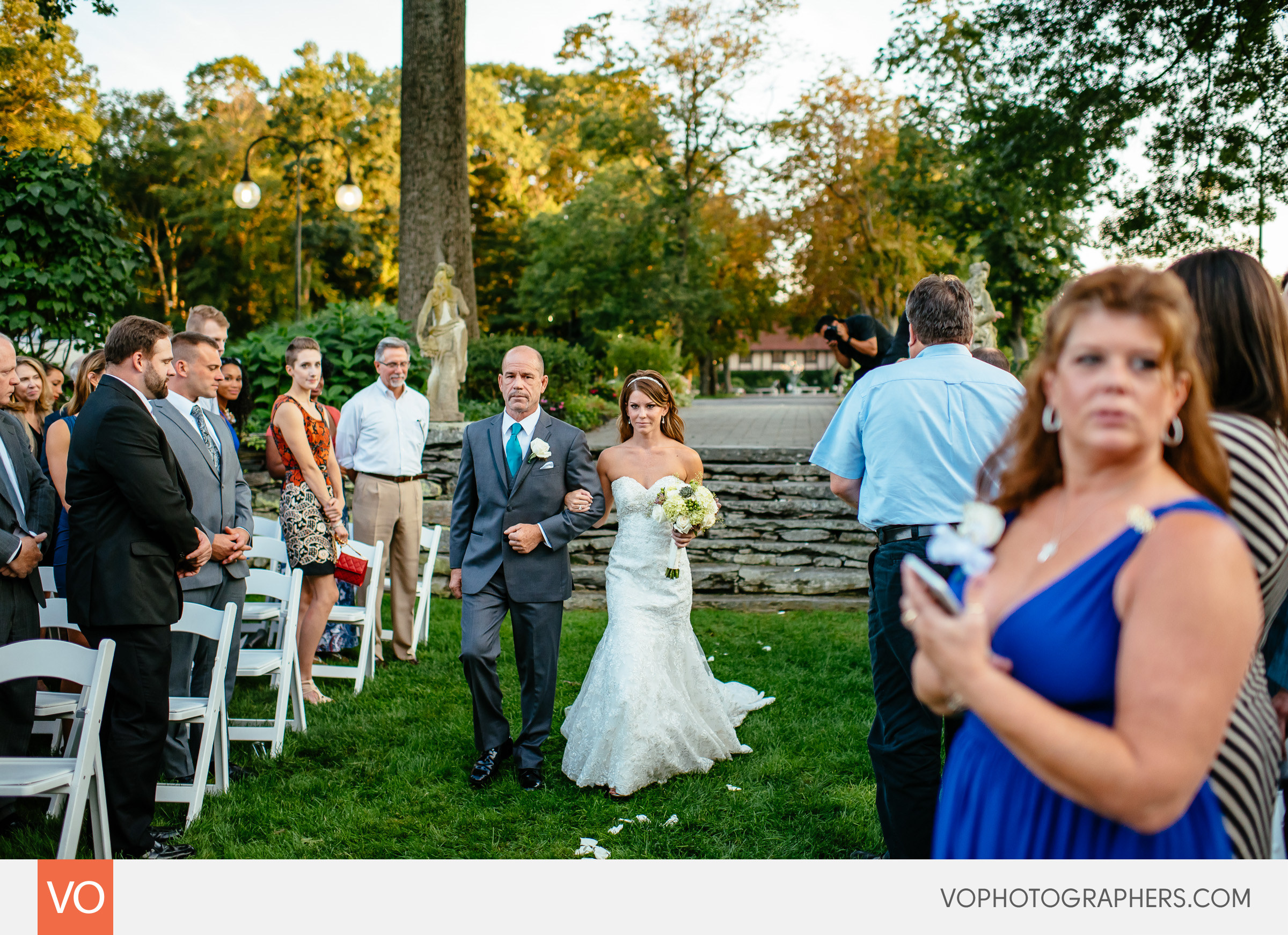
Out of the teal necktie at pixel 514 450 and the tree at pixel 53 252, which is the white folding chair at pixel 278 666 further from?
the tree at pixel 53 252

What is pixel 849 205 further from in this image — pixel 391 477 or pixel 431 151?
pixel 391 477

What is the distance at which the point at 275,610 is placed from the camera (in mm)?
6445

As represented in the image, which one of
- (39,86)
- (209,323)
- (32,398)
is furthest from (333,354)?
(39,86)

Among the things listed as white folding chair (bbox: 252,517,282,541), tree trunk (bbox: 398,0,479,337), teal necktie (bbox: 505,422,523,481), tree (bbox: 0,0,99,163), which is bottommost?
white folding chair (bbox: 252,517,282,541)

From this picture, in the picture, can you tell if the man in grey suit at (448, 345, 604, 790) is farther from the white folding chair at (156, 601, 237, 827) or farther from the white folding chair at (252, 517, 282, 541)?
the white folding chair at (252, 517, 282, 541)

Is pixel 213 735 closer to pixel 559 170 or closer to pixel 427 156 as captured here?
pixel 427 156

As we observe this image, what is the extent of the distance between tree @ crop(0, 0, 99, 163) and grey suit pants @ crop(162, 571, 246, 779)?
1477 centimetres

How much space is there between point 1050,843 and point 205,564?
4.40 metres

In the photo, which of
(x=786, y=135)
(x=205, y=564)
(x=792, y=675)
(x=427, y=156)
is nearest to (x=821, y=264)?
(x=786, y=135)

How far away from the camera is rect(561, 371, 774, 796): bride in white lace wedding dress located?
16.2 feet

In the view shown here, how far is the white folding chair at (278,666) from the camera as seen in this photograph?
536 centimetres

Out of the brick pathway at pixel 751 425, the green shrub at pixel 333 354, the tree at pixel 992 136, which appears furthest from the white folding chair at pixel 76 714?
the tree at pixel 992 136

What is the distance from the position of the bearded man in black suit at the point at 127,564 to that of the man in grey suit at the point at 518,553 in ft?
4.90

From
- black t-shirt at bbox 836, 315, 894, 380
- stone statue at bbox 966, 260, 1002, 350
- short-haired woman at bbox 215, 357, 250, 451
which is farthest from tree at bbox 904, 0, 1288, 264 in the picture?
short-haired woman at bbox 215, 357, 250, 451
